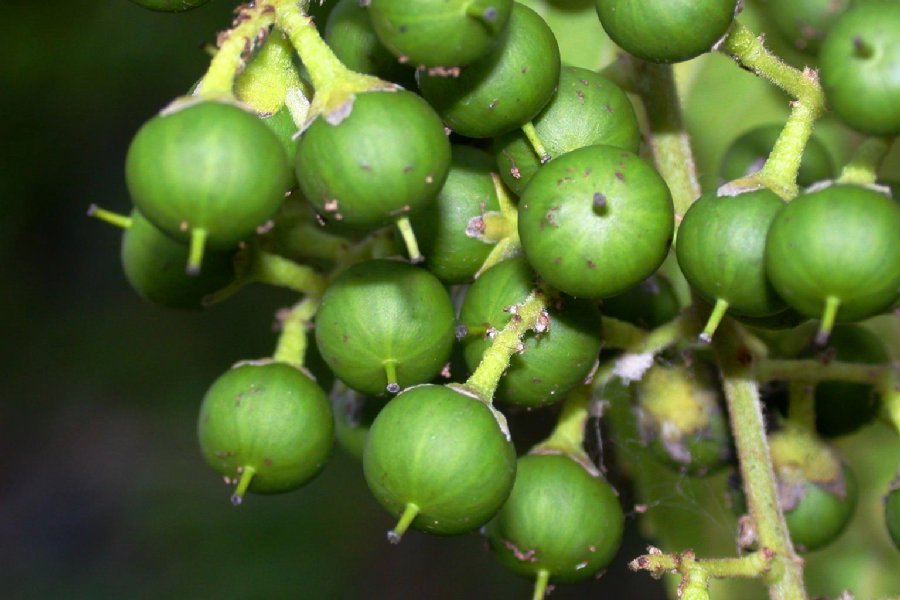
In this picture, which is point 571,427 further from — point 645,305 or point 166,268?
point 166,268

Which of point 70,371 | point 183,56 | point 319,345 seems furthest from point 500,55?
point 70,371

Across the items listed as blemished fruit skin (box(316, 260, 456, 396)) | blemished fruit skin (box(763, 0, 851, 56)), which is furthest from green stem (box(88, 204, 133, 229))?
blemished fruit skin (box(763, 0, 851, 56))

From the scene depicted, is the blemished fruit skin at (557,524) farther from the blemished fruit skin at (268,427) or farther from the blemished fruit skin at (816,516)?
the blemished fruit skin at (816,516)

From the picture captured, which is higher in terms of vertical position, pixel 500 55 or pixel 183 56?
pixel 500 55

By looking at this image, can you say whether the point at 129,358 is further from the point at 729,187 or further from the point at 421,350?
the point at 729,187

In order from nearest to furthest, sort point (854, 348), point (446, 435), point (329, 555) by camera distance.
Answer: point (446, 435) → point (854, 348) → point (329, 555)

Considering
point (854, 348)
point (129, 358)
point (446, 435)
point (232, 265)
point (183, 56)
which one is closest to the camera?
point (446, 435)

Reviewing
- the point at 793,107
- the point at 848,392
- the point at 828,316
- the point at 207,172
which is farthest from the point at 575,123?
the point at 848,392

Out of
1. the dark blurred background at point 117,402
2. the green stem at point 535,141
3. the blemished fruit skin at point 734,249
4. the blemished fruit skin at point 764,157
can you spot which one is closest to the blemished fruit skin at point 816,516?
the blemished fruit skin at point 764,157
